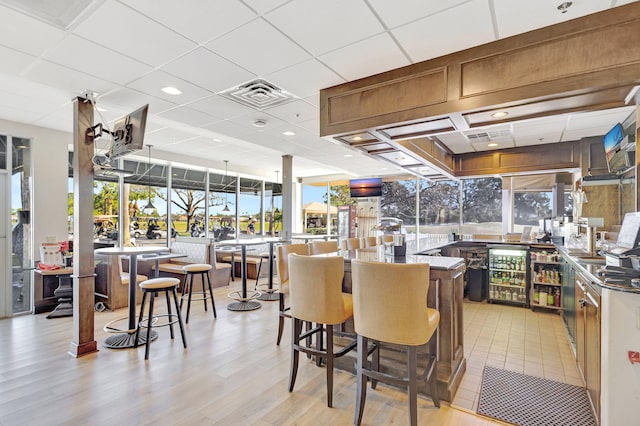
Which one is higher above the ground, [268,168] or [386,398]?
[268,168]

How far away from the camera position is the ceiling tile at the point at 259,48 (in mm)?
2389

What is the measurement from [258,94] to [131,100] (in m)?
1.54

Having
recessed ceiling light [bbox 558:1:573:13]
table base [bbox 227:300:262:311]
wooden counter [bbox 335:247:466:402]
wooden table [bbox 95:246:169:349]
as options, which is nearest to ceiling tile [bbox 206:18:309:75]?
recessed ceiling light [bbox 558:1:573:13]

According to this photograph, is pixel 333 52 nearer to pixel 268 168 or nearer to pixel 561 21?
pixel 561 21

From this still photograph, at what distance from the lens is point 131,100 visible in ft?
12.3

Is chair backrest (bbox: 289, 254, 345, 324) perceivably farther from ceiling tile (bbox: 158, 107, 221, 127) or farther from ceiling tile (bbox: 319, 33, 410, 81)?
ceiling tile (bbox: 158, 107, 221, 127)

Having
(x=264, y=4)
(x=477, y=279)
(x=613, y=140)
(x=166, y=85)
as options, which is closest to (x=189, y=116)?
(x=166, y=85)

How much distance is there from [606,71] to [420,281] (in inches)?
73.9

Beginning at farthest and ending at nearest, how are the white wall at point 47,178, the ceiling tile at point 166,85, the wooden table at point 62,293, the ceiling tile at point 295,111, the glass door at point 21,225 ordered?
the white wall at point 47,178 < the glass door at point 21,225 < the wooden table at point 62,293 < the ceiling tile at point 295,111 < the ceiling tile at point 166,85

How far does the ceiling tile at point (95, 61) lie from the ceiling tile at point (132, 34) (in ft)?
0.38

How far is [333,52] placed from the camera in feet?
8.75

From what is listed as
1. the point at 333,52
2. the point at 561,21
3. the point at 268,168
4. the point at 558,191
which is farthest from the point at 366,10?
the point at 268,168

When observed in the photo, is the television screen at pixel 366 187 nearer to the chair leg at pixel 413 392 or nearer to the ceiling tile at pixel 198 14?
the ceiling tile at pixel 198 14

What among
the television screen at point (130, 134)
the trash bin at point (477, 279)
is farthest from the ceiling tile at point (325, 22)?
the trash bin at point (477, 279)
